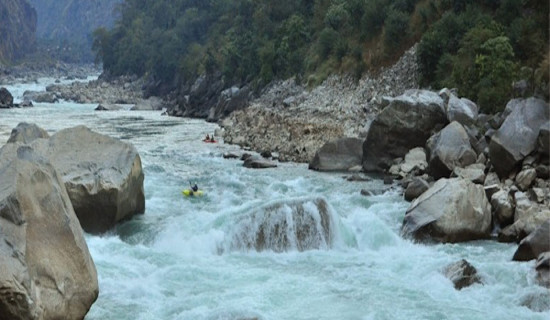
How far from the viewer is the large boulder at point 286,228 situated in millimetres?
13594

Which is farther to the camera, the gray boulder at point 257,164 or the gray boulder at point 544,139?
the gray boulder at point 257,164

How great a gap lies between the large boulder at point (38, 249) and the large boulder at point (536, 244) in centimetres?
786

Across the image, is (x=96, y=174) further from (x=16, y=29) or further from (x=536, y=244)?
(x=16, y=29)

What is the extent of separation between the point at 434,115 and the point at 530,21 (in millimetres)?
8242

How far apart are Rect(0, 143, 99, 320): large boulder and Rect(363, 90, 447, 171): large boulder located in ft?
48.4

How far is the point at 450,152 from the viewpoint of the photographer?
18797 mm

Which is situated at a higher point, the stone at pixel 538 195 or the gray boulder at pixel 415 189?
the stone at pixel 538 195

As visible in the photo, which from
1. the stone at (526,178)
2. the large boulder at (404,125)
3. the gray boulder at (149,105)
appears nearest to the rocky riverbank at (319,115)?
the large boulder at (404,125)

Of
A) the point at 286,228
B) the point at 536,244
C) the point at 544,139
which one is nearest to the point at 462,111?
the point at 544,139

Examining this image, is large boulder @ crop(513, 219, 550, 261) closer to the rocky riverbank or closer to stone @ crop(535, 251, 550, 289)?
stone @ crop(535, 251, 550, 289)

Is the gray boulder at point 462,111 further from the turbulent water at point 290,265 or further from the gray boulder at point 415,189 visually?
the gray boulder at point 415,189

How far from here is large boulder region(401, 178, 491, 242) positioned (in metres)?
13.8

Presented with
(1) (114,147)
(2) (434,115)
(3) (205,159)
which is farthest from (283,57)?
(1) (114,147)

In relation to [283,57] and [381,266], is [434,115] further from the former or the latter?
[283,57]
